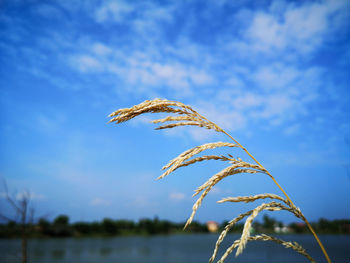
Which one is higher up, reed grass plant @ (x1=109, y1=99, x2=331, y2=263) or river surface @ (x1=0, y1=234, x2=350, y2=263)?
reed grass plant @ (x1=109, y1=99, x2=331, y2=263)

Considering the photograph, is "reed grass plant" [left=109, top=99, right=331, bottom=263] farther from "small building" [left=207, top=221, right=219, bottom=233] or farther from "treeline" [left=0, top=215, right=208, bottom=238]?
"small building" [left=207, top=221, right=219, bottom=233]

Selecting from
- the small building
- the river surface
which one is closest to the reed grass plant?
the river surface

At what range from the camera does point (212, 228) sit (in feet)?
518

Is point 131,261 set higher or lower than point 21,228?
lower

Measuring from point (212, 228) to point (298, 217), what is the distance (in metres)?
169

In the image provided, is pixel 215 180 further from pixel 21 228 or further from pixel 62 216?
pixel 62 216

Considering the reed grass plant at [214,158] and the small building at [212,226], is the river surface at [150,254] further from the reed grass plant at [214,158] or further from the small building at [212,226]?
the small building at [212,226]

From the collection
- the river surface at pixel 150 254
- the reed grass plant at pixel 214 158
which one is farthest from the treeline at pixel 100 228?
the reed grass plant at pixel 214 158

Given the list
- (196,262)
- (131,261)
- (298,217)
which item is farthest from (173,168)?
(131,261)

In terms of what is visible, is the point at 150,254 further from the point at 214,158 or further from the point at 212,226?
the point at 212,226

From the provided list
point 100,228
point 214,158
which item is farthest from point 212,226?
point 214,158

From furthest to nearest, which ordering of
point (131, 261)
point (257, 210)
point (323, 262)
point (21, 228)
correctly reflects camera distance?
point (131, 261) → point (323, 262) → point (21, 228) → point (257, 210)

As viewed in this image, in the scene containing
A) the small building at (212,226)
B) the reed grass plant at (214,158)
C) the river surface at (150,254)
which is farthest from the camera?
the small building at (212,226)

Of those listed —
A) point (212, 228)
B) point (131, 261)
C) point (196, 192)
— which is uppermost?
point (196, 192)
